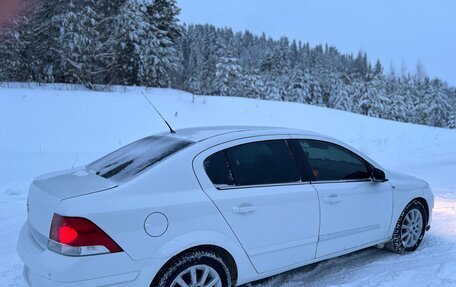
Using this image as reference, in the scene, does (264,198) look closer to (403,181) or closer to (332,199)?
(332,199)

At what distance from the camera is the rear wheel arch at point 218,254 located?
307cm

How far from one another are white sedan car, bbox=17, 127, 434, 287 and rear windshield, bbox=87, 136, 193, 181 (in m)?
0.02

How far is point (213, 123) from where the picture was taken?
13.8 m

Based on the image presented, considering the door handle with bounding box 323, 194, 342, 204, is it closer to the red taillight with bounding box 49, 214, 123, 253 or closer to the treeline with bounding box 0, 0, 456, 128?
the red taillight with bounding box 49, 214, 123, 253

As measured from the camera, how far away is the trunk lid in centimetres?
302

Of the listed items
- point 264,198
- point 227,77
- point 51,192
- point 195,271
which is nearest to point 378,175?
point 264,198

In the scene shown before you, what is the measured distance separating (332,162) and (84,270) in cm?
271

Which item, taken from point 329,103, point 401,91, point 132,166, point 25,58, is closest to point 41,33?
point 25,58

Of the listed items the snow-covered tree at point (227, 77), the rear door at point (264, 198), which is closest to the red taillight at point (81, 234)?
the rear door at point (264, 198)

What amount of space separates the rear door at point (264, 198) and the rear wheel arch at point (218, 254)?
169 millimetres

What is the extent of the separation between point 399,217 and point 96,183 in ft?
11.5

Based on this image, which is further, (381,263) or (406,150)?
(406,150)

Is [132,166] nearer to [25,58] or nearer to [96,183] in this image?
[96,183]

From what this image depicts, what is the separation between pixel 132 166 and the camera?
3.47 metres
